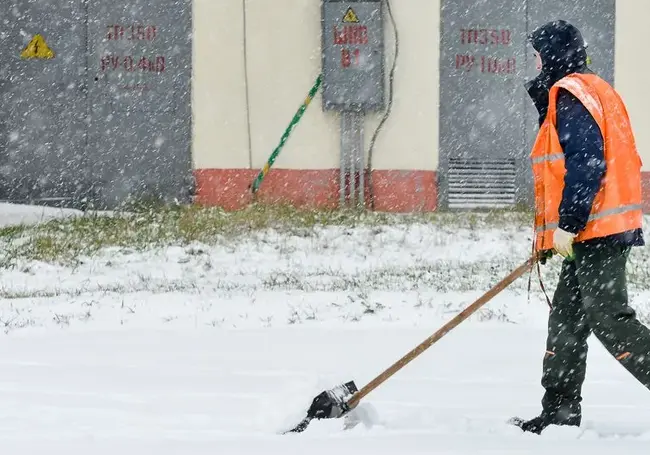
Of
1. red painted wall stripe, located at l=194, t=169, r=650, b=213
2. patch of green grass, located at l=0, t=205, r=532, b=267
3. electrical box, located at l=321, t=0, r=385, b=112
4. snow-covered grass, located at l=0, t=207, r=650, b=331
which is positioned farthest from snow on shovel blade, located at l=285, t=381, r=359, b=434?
electrical box, located at l=321, t=0, r=385, b=112

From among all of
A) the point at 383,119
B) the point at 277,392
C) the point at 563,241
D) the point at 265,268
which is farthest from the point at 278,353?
the point at 383,119

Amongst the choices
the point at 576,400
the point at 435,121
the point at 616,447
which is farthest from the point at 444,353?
the point at 435,121

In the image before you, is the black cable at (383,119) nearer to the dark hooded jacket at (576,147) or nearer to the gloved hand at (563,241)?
the dark hooded jacket at (576,147)

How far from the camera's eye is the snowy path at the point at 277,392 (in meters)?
3.61

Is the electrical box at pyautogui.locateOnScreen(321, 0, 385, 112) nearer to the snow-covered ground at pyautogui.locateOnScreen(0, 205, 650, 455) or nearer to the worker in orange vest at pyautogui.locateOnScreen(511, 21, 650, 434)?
the snow-covered ground at pyautogui.locateOnScreen(0, 205, 650, 455)

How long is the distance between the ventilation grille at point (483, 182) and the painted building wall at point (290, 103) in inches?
11.4

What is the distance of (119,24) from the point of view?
11.0m

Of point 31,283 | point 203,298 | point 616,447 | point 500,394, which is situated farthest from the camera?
point 31,283

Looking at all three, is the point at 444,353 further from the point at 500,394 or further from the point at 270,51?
the point at 270,51

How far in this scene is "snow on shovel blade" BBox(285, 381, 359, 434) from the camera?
12.5ft

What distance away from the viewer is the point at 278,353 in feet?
17.3

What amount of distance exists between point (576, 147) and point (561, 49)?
38 cm

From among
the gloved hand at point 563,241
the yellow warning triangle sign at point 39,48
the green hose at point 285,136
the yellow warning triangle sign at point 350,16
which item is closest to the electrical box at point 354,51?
the yellow warning triangle sign at point 350,16

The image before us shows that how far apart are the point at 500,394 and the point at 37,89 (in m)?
8.15
